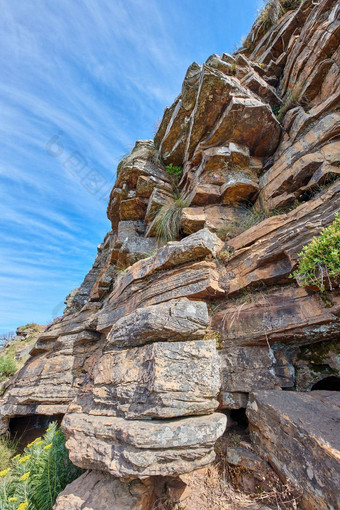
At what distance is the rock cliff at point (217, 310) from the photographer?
2.70m

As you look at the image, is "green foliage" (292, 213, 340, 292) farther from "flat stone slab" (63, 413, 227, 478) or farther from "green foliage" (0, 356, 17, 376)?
"green foliage" (0, 356, 17, 376)

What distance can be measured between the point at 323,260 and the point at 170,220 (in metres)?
5.23

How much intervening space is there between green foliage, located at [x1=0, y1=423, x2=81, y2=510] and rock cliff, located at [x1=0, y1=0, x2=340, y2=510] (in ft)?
2.62

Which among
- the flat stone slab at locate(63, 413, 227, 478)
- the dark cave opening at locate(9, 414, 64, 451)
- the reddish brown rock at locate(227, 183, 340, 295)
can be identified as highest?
the reddish brown rock at locate(227, 183, 340, 295)

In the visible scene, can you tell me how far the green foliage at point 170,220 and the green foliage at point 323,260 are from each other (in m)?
4.59

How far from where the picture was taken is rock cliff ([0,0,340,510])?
2.70m

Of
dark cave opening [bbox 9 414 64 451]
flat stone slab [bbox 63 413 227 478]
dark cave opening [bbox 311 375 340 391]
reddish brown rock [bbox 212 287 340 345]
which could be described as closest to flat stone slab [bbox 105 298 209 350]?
reddish brown rock [bbox 212 287 340 345]

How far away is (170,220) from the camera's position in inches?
309

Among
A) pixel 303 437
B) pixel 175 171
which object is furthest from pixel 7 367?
pixel 303 437

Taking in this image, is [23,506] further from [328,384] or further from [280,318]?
[328,384]

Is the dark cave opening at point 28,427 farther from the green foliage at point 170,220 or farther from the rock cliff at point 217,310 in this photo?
the green foliage at point 170,220

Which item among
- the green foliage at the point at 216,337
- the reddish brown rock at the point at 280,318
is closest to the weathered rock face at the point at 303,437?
the reddish brown rock at the point at 280,318

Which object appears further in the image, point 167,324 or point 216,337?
point 216,337

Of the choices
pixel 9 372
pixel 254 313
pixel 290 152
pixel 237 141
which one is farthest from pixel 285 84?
pixel 9 372
